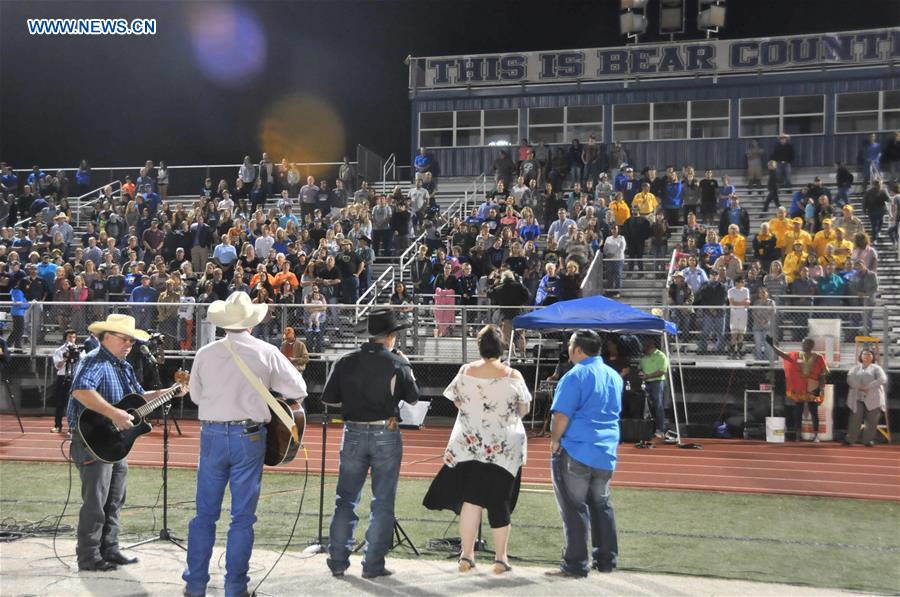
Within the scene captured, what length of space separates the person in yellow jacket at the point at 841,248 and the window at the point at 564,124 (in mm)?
11310

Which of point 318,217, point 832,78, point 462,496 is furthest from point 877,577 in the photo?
point 832,78

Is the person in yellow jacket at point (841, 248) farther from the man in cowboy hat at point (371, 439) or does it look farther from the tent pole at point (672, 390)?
the man in cowboy hat at point (371, 439)

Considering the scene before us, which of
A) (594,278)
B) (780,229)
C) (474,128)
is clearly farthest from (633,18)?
(594,278)

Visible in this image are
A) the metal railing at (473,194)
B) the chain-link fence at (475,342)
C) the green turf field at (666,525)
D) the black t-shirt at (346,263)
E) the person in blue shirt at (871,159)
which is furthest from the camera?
the metal railing at (473,194)

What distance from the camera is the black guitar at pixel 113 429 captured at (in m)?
7.38

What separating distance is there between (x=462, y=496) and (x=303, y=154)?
29.1 metres

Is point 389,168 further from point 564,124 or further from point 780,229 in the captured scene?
point 780,229

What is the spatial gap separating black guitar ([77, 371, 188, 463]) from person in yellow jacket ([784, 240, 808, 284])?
1470 centimetres

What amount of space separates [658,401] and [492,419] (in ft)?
30.4

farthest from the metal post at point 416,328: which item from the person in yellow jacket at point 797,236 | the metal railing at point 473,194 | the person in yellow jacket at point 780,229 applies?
the metal railing at point 473,194

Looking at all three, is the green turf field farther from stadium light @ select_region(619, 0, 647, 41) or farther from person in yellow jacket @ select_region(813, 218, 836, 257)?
stadium light @ select_region(619, 0, 647, 41)

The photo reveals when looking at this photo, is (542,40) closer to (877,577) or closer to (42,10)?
(42,10)

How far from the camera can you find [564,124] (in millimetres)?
31312

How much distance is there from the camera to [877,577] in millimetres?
7707
